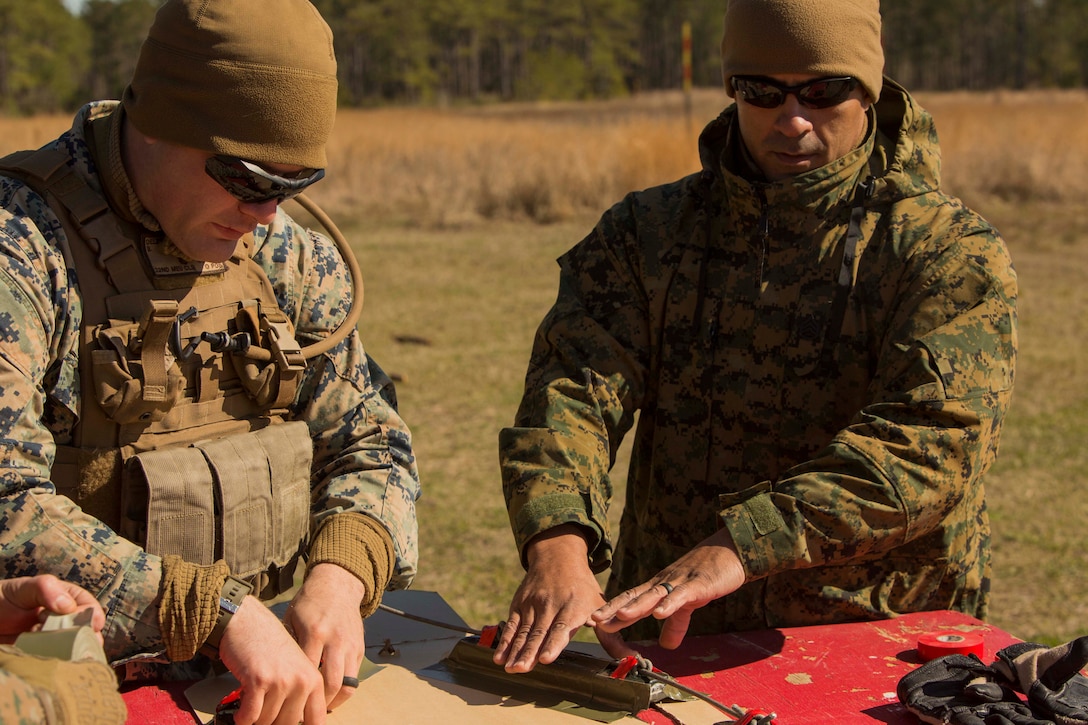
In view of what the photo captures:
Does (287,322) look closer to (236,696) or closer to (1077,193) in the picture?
(236,696)

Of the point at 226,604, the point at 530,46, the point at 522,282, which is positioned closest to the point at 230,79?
the point at 226,604

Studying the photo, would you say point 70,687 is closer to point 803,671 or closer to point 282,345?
point 282,345

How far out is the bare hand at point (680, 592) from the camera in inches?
79.8

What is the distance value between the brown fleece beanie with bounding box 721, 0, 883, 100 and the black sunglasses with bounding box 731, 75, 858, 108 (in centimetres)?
2

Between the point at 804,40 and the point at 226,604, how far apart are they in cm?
151

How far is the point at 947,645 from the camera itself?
219 centimetres

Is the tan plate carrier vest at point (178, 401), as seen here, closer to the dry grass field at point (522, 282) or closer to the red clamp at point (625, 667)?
the red clamp at point (625, 667)

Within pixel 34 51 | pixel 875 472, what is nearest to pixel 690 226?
pixel 875 472

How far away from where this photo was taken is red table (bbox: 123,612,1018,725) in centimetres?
202

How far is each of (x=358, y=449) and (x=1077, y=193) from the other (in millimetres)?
14216

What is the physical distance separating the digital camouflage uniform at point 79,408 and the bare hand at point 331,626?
0.20 meters

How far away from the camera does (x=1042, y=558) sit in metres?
5.33

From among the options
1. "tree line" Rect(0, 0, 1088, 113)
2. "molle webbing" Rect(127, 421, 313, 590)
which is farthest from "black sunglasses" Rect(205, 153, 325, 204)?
"tree line" Rect(0, 0, 1088, 113)

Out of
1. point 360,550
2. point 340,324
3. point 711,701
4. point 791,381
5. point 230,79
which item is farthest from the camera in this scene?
point 791,381
